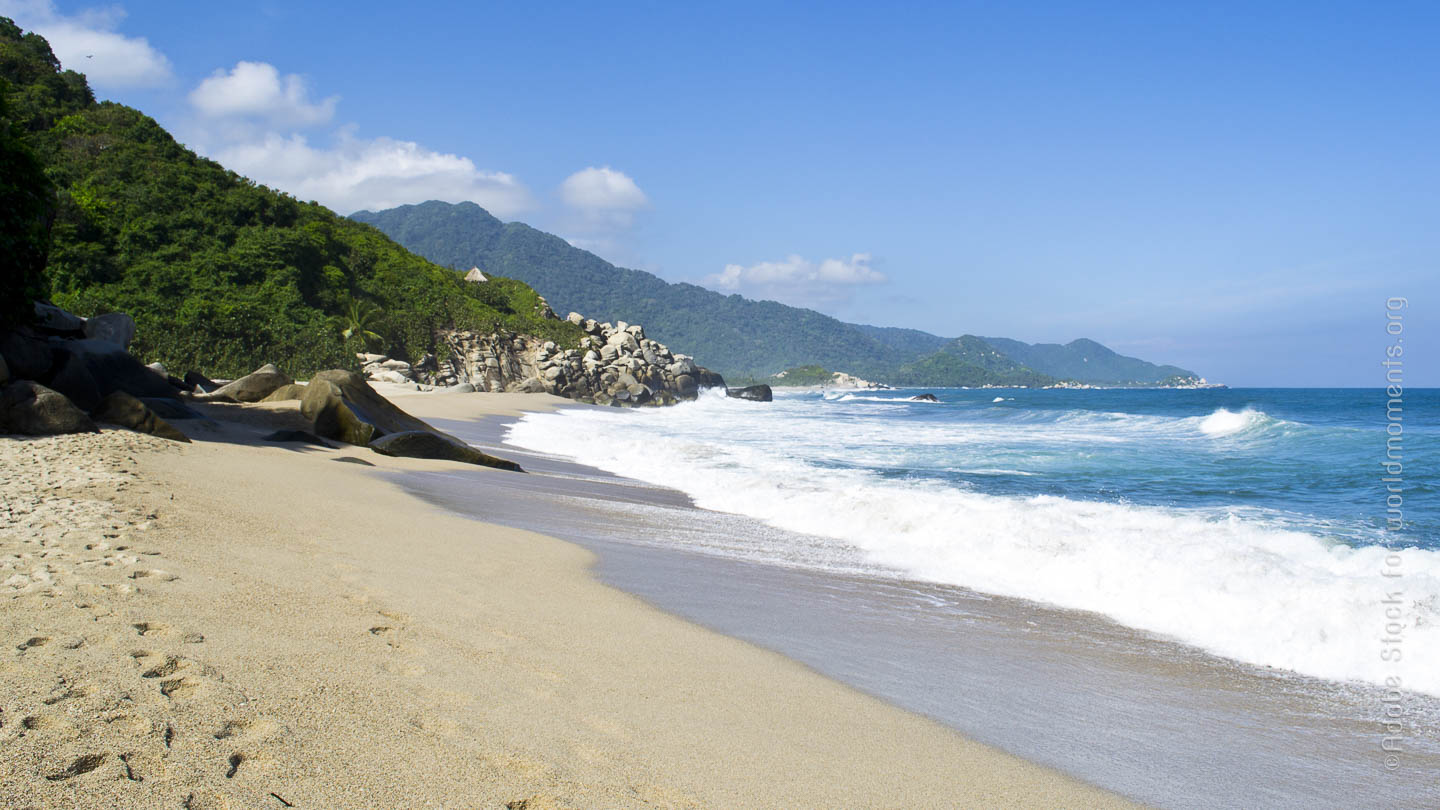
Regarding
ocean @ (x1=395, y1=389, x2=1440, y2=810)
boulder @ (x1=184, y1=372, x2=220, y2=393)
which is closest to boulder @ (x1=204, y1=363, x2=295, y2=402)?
boulder @ (x1=184, y1=372, x2=220, y2=393)

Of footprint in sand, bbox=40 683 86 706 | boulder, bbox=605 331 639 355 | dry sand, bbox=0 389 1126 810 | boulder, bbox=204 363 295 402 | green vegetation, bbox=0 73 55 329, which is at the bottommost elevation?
dry sand, bbox=0 389 1126 810

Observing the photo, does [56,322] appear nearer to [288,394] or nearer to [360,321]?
[288,394]

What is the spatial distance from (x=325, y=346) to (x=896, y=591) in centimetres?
4186

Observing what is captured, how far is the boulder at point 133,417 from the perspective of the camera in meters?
9.92

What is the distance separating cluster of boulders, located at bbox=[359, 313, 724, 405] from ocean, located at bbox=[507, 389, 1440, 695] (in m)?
35.0

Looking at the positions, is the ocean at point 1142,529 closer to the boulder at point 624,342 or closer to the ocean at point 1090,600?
the ocean at point 1090,600

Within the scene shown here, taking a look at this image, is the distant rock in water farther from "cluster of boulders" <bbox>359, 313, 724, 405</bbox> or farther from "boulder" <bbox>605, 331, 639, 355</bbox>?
"boulder" <bbox>605, 331, 639, 355</bbox>

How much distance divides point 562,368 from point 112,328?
40.1 m

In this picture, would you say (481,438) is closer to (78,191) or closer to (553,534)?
(553,534)

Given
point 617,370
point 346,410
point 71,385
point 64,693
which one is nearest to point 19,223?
point 71,385

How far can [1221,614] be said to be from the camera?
242 inches

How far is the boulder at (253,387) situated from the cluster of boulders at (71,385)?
8.77 ft

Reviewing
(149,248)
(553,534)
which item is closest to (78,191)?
(149,248)

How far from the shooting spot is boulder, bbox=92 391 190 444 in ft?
32.6
